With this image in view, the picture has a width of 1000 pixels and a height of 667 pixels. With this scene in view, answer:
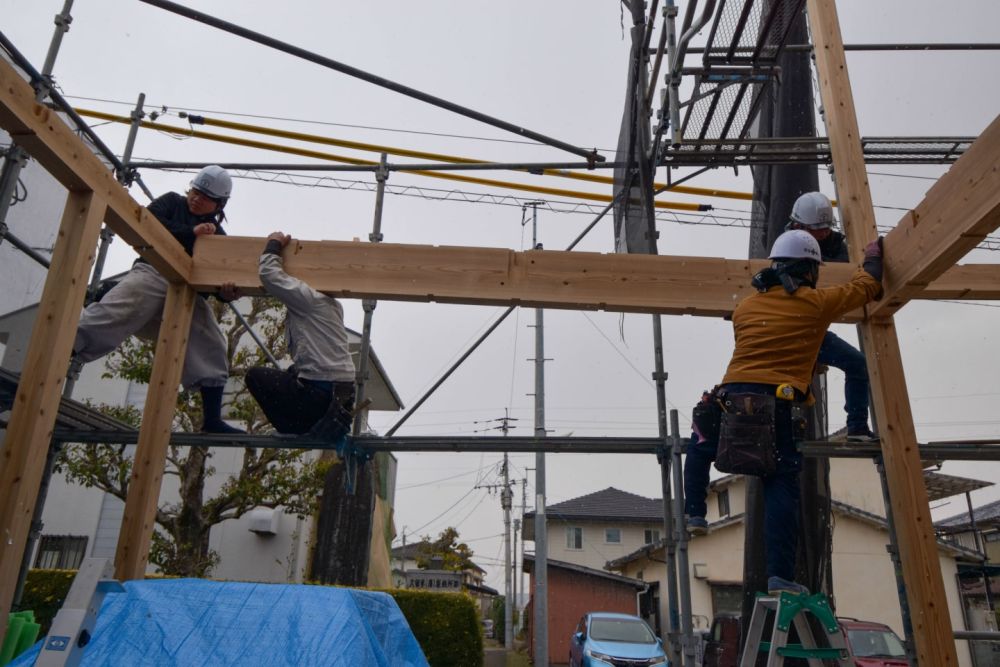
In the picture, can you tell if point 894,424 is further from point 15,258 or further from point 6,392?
point 15,258

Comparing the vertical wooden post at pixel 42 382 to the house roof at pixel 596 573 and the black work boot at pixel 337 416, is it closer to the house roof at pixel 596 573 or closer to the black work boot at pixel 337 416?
the black work boot at pixel 337 416

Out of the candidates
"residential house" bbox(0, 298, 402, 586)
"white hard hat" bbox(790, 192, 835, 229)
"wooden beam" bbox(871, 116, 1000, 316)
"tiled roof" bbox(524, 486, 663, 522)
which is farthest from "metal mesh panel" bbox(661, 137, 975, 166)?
"tiled roof" bbox(524, 486, 663, 522)

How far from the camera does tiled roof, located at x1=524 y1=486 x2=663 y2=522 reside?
29016mm

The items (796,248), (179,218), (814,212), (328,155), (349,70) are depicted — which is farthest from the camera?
(328,155)

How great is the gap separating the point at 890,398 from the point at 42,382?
3.18m

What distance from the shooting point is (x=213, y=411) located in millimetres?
4199

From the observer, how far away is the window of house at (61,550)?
12891 millimetres

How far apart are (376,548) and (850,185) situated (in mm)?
12384

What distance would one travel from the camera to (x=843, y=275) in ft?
11.7

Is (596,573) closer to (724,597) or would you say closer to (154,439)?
(724,597)

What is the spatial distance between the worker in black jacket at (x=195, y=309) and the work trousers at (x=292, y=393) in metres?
0.36

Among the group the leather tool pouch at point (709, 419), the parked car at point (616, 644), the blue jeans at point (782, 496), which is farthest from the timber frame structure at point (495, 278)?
the parked car at point (616, 644)

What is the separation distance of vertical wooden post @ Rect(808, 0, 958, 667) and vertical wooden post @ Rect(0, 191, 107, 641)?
10.0 feet

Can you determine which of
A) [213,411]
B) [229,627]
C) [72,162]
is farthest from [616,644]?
[72,162]
